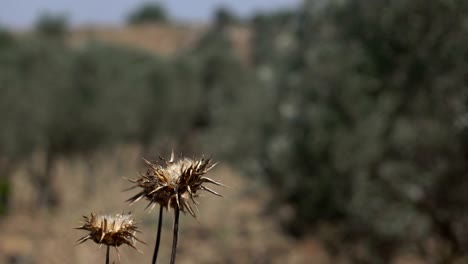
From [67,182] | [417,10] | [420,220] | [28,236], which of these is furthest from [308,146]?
[67,182]

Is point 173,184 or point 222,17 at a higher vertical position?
point 222,17

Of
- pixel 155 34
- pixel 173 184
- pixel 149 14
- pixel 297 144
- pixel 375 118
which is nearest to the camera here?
pixel 173 184

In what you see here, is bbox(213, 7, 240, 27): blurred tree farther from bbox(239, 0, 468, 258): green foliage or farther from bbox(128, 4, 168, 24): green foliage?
bbox(239, 0, 468, 258): green foliage

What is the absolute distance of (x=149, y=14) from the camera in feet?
332

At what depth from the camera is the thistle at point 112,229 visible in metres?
1.59

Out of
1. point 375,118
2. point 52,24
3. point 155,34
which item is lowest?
point 375,118

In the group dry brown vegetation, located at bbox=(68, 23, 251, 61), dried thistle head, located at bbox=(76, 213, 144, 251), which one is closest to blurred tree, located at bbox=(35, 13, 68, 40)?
dry brown vegetation, located at bbox=(68, 23, 251, 61)

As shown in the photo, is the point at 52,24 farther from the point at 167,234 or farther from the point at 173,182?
the point at 173,182

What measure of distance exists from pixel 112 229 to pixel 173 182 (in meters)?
0.19

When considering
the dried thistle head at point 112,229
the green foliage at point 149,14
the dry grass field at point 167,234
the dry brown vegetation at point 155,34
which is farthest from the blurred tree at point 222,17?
the dried thistle head at point 112,229

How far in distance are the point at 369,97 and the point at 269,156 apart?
4346 millimetres

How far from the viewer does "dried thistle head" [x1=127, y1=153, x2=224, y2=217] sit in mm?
1547

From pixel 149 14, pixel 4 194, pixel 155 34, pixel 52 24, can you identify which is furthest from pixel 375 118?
pixel 149 14

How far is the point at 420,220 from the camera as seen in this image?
32.2ft
